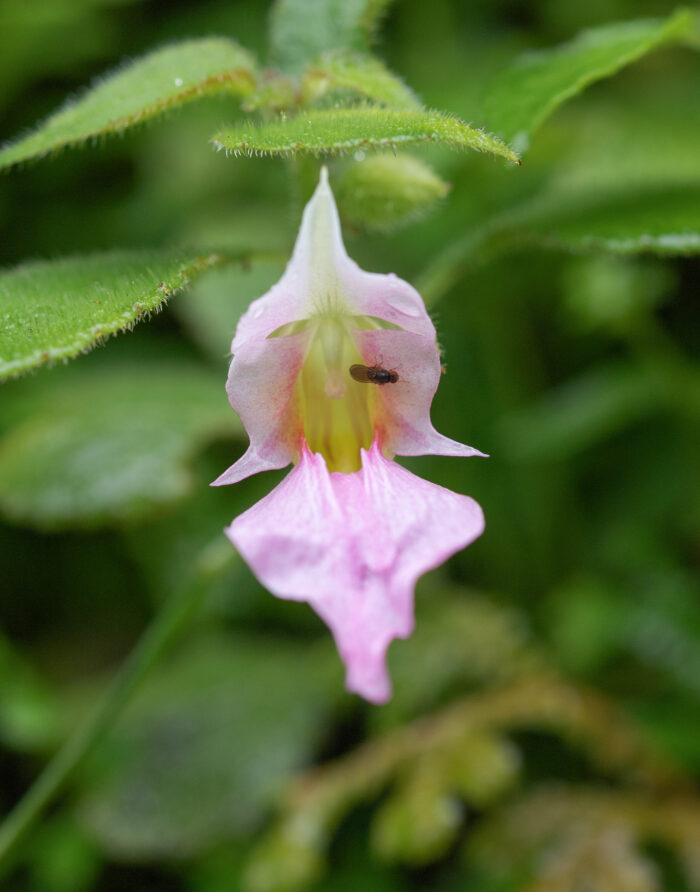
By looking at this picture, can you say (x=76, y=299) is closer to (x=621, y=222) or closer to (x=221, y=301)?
(x=621, y=222)

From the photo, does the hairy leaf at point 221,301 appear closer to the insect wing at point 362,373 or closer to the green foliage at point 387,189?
the green foliage at point 387,189

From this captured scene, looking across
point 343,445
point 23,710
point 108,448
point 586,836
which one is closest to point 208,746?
point 23,710

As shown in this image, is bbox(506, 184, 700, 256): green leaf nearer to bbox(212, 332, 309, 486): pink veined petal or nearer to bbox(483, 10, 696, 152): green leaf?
bbox(483, 10, 696, 152): green leaf

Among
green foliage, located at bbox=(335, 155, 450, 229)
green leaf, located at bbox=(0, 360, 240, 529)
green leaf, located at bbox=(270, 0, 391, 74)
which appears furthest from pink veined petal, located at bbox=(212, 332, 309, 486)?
green leaf, located at bbox=(0, 360, 240, 529)

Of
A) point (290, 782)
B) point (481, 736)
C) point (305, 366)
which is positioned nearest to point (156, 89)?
point (305, 366)

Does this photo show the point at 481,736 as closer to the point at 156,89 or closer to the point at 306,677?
the point at 306,677

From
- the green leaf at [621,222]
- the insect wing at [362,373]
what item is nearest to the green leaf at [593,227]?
the green leaf at [621,222]
